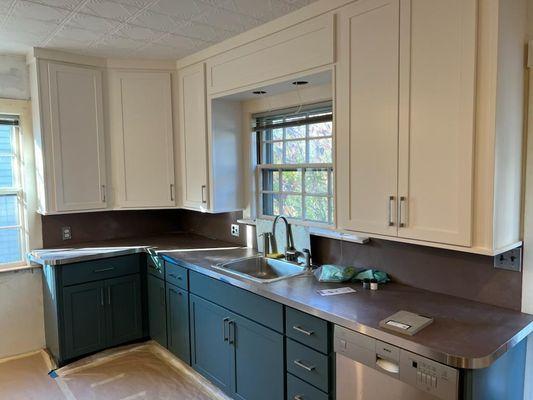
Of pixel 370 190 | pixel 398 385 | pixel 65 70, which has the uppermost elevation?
pixel 65 70

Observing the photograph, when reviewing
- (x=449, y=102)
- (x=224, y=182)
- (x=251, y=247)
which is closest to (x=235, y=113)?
(x=224, y=182)

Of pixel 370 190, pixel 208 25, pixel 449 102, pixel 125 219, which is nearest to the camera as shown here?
pixel 449 102

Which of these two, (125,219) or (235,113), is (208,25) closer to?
(235,113)

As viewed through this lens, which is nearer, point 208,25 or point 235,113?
point 208,25

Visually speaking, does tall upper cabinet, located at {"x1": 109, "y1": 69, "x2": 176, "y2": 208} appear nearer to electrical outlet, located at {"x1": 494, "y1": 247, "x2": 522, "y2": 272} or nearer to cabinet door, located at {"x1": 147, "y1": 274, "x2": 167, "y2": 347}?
cabinet door, located at {"x1": 147, "y1": 274, "x2": 167, "y2": 347}

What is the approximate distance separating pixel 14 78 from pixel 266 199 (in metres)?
2.15

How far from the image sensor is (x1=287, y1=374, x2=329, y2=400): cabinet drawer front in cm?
192

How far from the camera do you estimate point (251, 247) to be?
325 cm

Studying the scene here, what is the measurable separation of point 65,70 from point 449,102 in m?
2.74

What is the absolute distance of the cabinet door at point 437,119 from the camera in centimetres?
165

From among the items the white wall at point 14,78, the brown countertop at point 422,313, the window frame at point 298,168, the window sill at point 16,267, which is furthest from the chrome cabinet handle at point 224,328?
the white wall at point 14,78

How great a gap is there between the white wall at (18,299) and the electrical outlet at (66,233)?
190 mm

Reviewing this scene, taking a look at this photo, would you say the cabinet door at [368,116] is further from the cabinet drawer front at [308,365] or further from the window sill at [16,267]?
the window sill at [16,267]

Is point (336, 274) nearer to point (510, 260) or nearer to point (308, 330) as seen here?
point (308, 330)
